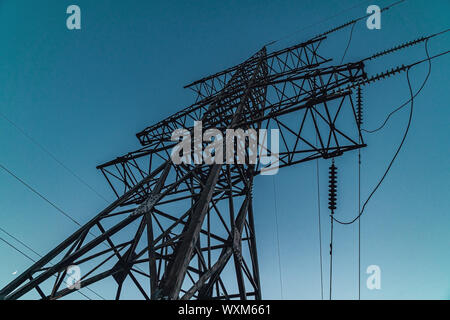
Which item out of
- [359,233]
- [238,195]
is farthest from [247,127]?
[359,233]

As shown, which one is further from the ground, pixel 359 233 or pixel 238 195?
pixel 238 195

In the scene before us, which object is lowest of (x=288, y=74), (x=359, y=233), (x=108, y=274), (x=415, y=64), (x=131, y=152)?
(x=108, y=274)
